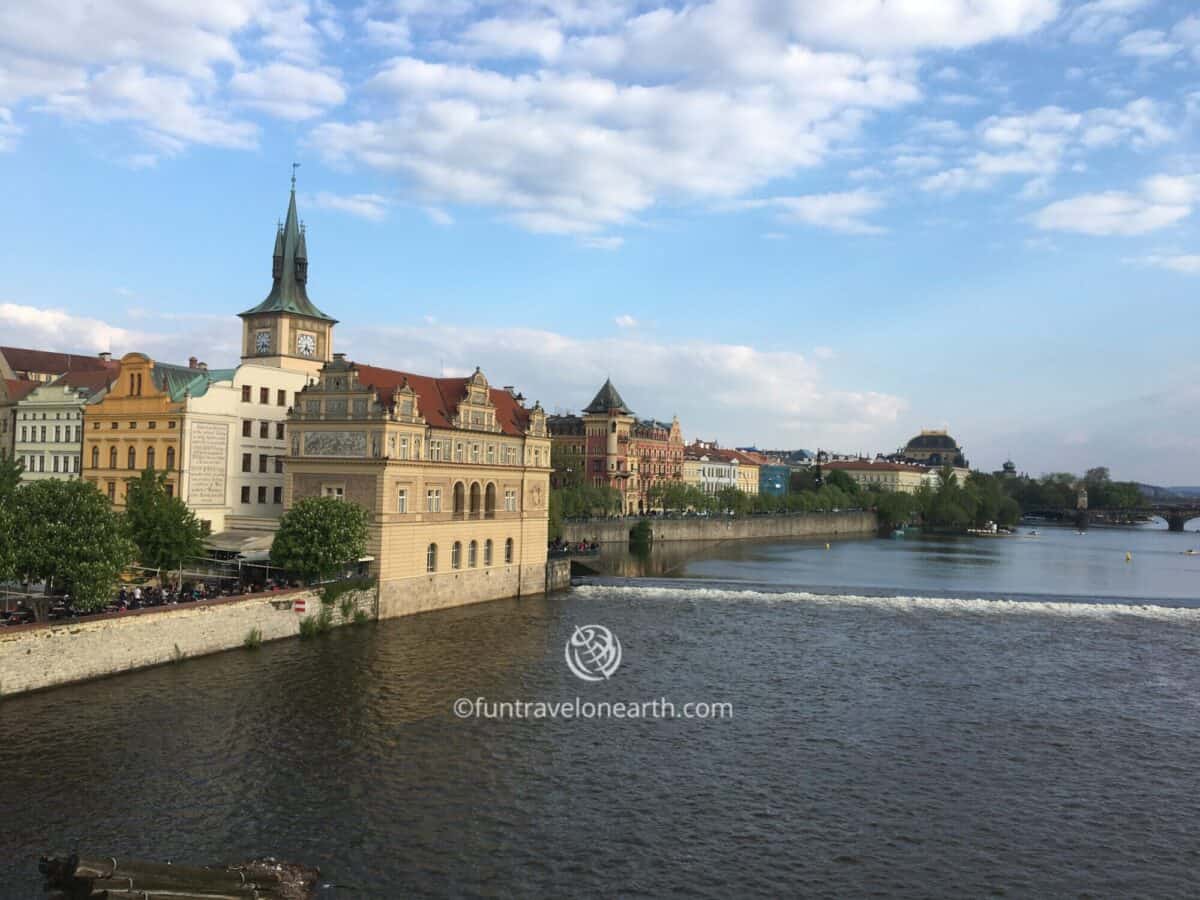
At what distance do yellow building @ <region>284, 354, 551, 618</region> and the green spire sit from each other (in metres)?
14.3

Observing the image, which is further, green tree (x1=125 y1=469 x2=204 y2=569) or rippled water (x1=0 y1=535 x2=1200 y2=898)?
green tree (x1=125 y1=469 x2=204 y2=569)

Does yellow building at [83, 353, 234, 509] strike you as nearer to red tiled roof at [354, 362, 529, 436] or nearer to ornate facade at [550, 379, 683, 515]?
red tiled roof at [354, 362, 529, 436]

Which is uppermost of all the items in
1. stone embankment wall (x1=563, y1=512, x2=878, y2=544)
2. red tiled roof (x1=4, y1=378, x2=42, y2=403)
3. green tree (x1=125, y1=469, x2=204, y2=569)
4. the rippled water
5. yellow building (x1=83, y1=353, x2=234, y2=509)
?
red tiled roof (x1=4, y1=378, x2=42, y2=403)

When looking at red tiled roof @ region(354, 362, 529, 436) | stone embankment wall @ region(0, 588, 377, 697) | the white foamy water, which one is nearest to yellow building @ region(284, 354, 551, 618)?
red tiled roof @ region(354, 362, 529, 436)

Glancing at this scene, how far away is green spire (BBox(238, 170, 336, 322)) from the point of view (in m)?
70.8

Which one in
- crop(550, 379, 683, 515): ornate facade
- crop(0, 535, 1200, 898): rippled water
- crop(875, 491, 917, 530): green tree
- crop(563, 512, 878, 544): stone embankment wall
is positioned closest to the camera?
crop(0, 535, 1200, 898): rippled water

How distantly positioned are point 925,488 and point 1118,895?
578ft

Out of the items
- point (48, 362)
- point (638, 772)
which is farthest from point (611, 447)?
point (638, 772)

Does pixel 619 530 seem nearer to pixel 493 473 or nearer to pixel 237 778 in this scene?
pixel 493 473

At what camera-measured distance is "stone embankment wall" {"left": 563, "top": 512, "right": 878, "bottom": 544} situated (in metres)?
115

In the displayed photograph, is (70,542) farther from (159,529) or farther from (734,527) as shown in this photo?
(734,527)

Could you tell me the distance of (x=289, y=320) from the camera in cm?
6956

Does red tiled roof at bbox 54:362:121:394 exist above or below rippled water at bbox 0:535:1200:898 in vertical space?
above

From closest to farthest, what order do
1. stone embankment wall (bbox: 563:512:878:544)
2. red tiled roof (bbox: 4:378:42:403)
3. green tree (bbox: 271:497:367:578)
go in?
green tree (bbox: 271:497:367:578) → red tiled roof (bbox: 4:378:42:403) → stone embankment wall (bbox: 563:512:878:544)
